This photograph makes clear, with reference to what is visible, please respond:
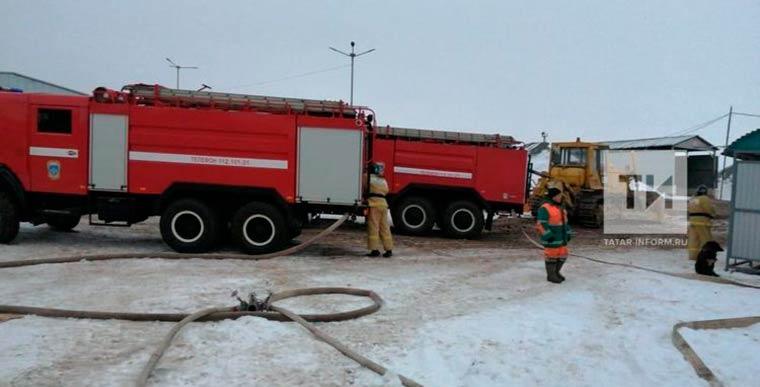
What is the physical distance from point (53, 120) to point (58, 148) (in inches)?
19.4

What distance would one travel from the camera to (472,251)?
38.0 ft

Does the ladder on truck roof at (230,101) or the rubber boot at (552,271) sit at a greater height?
the ladder on truck roof at (230,101)

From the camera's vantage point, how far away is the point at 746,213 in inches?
366

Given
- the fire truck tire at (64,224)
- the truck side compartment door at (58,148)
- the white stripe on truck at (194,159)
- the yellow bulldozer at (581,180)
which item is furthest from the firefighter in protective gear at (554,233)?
Result: the fire truck tire at (64,224)

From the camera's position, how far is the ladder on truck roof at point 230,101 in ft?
32.5

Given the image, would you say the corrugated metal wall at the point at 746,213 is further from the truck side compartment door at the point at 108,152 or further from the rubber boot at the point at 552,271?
the truck side compartment door at the point at 108,152

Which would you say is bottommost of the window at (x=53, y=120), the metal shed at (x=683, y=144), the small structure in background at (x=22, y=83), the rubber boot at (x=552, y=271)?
the rubber boot at (x=552, y=271)

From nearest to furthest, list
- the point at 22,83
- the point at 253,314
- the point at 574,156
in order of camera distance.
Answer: the point at 253,314 < the point at 574,156 < the point at 22,83

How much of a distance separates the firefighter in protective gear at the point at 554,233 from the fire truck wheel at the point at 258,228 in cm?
433

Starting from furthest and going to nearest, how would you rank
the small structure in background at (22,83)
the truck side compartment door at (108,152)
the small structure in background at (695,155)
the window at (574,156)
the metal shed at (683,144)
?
1. the metal shed at (683,144)
2. the small structure in background at (695,155)
3. the small structure in background at (22,83)
4. the window at (574,156)
5. the truck side compartment door at (108,152)

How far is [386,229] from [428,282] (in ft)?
7.60

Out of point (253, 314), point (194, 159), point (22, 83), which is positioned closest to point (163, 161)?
point (194, 159)

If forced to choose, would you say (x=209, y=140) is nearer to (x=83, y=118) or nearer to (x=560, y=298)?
(x=83, y=118)

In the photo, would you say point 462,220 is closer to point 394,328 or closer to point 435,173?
point 435,173
